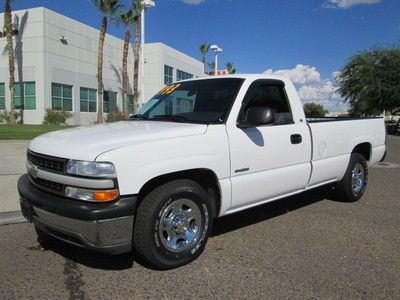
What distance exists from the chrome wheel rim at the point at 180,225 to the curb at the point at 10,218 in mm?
2719

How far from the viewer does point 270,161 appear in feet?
15.9

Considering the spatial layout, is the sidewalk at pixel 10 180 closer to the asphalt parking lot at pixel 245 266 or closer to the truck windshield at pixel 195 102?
the asphalt parking lot at pixel 245 266

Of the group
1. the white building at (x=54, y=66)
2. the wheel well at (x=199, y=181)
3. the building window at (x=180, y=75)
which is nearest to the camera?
the wheel well at (x=199, y=181)

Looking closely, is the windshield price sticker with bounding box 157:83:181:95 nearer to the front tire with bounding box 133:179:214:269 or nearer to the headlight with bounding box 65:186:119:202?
the front tire with bounding box 133:179:214:269

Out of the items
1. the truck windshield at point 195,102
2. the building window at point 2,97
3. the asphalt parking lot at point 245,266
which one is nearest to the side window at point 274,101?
the truck windshield at point 195,102

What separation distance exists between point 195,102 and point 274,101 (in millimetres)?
1058

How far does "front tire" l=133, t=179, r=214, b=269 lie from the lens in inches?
147

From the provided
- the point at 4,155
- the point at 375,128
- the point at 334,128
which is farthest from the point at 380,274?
the point at 4,155

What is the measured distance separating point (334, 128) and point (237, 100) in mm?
2065

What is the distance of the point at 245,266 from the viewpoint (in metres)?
4.13

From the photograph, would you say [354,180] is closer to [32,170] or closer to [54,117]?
[32,170]

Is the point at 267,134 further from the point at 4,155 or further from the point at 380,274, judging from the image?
the point at 4,155

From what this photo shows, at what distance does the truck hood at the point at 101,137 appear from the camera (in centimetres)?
358

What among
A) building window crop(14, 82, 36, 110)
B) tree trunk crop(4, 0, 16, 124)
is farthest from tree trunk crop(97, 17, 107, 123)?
tree trunk crop(4, 0, 16, 124)
